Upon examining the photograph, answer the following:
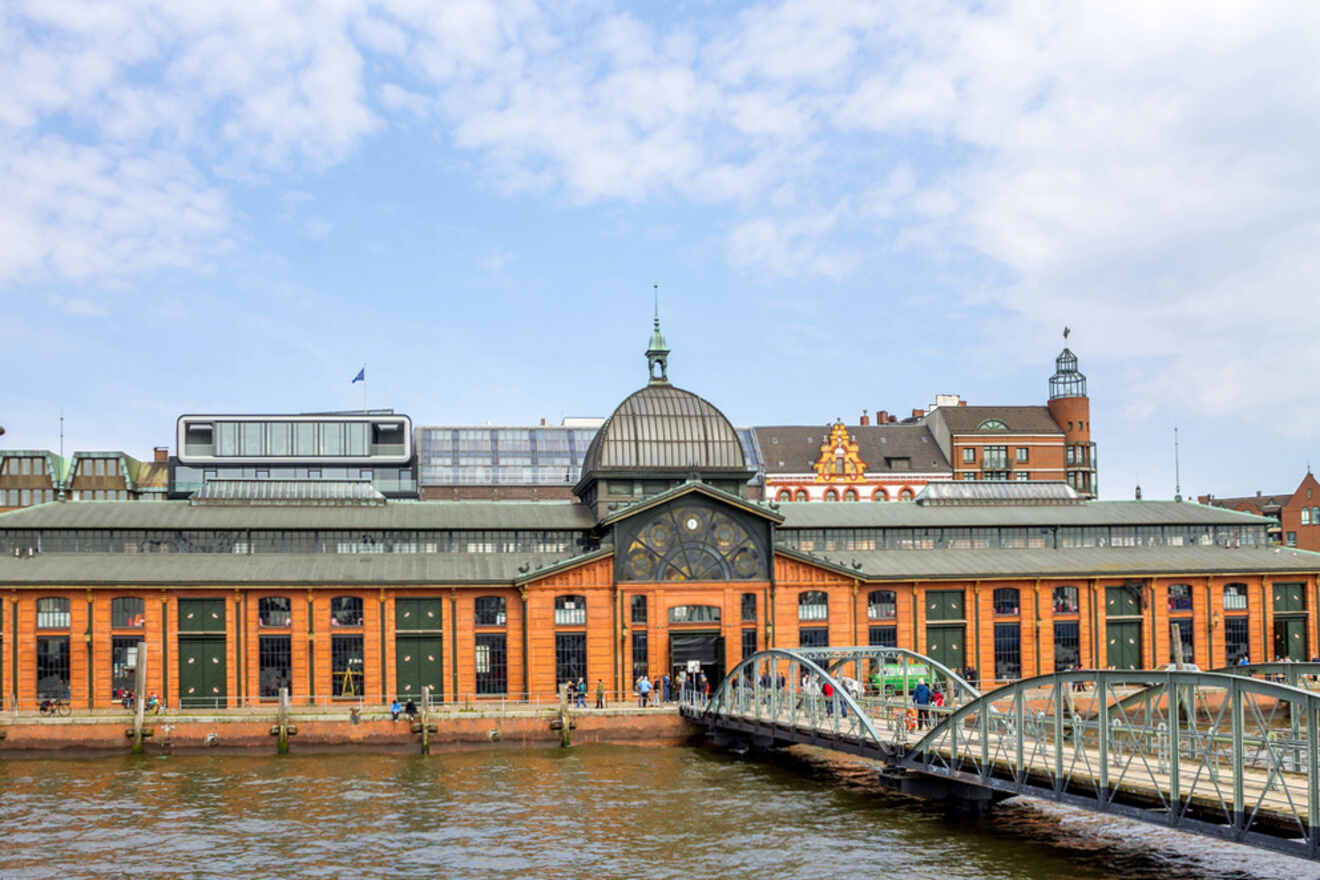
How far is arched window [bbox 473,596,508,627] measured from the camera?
7338 centimetres

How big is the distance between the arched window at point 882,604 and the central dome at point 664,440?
9.91 meters

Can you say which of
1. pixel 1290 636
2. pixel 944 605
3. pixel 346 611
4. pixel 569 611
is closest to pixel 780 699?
pixel 569 611

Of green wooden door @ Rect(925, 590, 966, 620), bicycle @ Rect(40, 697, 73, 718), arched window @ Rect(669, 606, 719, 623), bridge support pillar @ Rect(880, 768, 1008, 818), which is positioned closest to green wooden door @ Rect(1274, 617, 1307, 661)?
green wooden door @ Rect(925, 590, 966, 620)

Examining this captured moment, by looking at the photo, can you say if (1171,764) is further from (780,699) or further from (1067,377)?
(1067,377)

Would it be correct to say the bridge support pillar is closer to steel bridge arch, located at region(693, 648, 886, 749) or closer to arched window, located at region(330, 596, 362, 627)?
steel bridge arch, located at region(693, 648, 886, 749)

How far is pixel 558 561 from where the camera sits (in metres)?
75.2

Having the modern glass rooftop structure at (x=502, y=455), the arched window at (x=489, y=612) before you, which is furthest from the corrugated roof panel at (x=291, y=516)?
the modern glass rooftop structure at (x=502, y=455)

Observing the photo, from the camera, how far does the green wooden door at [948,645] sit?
3108 inches

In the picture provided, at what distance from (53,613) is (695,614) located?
31.7 metres

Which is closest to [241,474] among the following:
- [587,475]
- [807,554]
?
[587,475]

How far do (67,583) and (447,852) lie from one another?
115 feet

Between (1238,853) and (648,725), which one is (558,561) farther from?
(1238,853)

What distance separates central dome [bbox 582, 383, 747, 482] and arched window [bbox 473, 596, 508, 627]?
9.62 metres

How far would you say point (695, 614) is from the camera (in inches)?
2958
